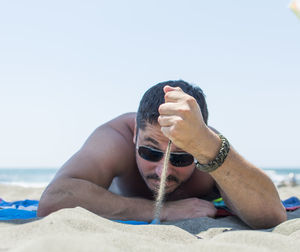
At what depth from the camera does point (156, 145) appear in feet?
9.44

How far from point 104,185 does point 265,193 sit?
1.37m

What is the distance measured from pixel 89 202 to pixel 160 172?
67 centimetres

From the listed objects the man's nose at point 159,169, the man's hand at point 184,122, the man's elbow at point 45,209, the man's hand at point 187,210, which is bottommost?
the man's hand at point 187,210

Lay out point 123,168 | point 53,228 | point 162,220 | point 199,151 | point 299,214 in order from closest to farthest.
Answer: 1. point 53,228
2. point 199,151
3. point 162,220
4. point 299,214
5. point 123,168

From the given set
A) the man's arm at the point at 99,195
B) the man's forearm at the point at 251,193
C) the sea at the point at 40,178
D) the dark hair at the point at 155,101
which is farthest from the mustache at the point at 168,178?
the sea at the point at 40,178

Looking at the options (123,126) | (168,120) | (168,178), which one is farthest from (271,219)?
(123,126)

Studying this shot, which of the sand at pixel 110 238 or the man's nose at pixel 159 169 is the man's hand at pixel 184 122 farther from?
the man's nose at pixel 159 169

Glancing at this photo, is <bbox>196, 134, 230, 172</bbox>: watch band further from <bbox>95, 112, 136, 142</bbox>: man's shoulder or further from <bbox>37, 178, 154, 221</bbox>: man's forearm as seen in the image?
<bbox>95, 112, 136, 142</bbox>: man's shoulder

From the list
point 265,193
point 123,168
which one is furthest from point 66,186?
point 265,193

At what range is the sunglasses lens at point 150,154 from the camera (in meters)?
2.87

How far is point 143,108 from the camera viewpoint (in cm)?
312

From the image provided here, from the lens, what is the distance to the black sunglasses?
2838mm

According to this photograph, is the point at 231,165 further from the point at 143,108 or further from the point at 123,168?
the point at 123,168

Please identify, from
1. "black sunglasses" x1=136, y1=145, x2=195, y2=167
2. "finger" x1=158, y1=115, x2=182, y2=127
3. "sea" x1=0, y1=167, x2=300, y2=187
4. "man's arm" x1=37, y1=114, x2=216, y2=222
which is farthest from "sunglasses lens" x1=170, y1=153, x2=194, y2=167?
"sea" x1=0, y1=167, x2=300, y2=187
